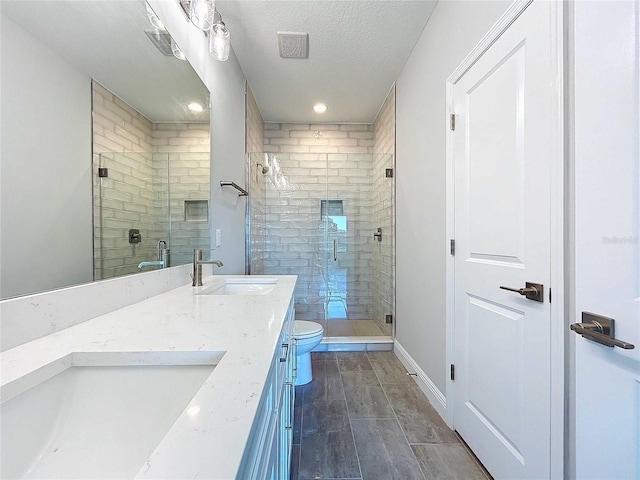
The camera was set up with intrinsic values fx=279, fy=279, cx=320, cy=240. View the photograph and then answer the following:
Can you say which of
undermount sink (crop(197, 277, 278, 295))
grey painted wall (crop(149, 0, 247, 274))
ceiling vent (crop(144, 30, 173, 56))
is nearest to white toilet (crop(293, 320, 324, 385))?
undermount sink (crop(197, 277, 278, 295))

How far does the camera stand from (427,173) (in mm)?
1949

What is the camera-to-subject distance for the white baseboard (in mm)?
1699

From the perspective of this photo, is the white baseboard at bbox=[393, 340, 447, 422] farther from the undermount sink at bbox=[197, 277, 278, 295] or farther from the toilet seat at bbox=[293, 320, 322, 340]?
the undermount sink at bbox=[197, 277, 278, 295]

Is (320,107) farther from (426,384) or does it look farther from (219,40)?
(426,384)

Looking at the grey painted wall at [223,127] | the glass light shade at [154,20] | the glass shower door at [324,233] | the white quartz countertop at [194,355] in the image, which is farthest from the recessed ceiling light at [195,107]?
the glass shower door at [324,233]

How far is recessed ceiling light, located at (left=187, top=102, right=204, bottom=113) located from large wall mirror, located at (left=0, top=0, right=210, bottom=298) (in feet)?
0.31

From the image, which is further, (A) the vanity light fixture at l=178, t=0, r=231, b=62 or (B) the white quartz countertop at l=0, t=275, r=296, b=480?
(A) the vanity light fixture at l=178, t=0, r=231, b=62

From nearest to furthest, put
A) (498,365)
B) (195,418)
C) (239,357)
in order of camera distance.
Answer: (195,418), (239,357), (498,365)

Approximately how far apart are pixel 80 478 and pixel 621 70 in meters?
1.43

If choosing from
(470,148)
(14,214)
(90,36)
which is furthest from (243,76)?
(14,214)

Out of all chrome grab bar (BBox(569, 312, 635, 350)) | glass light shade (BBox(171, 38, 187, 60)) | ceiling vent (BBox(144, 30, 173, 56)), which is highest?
glass light shade (BBox(171, 38, 187, 60))

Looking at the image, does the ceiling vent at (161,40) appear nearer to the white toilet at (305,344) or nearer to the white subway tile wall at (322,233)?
the white toilet at (305,344)

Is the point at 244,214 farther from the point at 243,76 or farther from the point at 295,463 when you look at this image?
the point at 295,463

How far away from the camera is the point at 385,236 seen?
3.03m
